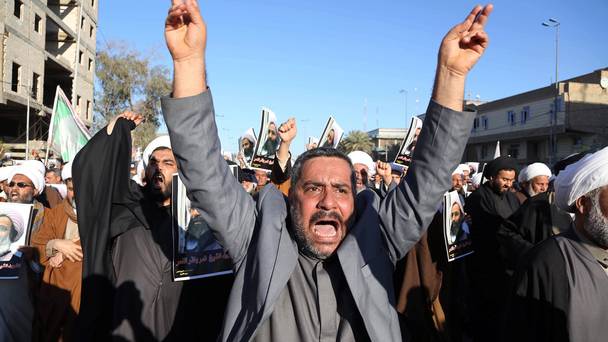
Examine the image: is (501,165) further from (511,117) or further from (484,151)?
(484,151)

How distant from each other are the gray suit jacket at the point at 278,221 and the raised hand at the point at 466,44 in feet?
0.58

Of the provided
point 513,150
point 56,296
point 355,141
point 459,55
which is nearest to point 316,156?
point 459,55

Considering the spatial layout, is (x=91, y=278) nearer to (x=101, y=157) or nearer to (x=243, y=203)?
(x=101, y=157)

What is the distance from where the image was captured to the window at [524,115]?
43.1 metres

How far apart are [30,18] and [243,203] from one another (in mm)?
30791

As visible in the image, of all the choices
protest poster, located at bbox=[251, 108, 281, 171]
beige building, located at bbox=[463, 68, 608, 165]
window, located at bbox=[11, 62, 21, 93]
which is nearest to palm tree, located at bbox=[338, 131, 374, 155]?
beige building, located at bbox=[463, 68, 608, 165]

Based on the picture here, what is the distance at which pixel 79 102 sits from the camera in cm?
3700

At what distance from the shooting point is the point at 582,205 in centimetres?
256

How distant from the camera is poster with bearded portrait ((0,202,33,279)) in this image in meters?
3.66

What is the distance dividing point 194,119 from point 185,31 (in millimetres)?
356

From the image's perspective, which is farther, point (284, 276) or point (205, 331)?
point (205, 331)

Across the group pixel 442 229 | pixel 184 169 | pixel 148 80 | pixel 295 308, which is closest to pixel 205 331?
pixel 295 308

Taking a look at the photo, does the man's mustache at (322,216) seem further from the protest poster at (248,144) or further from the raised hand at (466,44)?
the protest poster at (248,144)

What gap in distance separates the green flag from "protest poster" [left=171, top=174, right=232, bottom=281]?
380 centimetres
